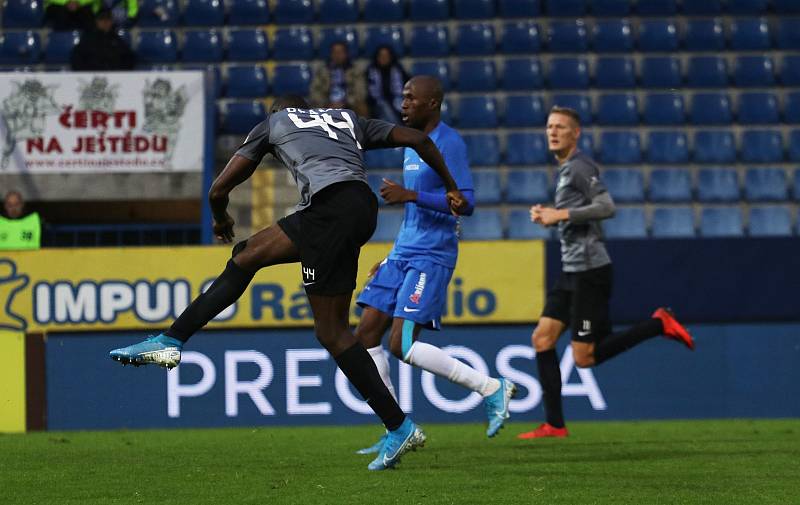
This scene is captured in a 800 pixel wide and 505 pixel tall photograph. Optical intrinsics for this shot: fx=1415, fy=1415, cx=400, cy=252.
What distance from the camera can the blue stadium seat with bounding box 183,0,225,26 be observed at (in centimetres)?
1739

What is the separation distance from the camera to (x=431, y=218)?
769 cm

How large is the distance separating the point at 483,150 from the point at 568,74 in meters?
1.70

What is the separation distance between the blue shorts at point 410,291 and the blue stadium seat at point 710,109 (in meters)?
9.40

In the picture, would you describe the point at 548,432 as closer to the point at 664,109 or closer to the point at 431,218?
the point at 431,218

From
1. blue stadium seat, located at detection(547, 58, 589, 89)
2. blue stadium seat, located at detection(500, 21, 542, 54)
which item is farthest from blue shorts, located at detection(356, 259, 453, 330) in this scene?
blue stadium seat, located at detection(500, 21, 542, 54)

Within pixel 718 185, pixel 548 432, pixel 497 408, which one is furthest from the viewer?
pixel 718 185

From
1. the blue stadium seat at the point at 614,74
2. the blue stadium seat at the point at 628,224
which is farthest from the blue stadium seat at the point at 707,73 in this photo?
the blue stadium seat at the point at 628,224

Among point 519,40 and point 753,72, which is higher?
point 519,40

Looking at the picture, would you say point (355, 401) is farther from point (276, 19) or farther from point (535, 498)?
point (276, 19)

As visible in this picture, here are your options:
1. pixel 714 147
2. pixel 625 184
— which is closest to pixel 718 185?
pixel 714 147

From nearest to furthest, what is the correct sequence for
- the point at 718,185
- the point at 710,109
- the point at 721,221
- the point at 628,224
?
the point at 628,224 → the point at 721,221 → the point at 718,185 → the point at 710,109

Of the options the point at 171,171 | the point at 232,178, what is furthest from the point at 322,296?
the point at 171,171

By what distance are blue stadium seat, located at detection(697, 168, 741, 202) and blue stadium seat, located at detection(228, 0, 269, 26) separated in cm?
570

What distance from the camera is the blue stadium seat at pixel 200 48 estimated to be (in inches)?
662
